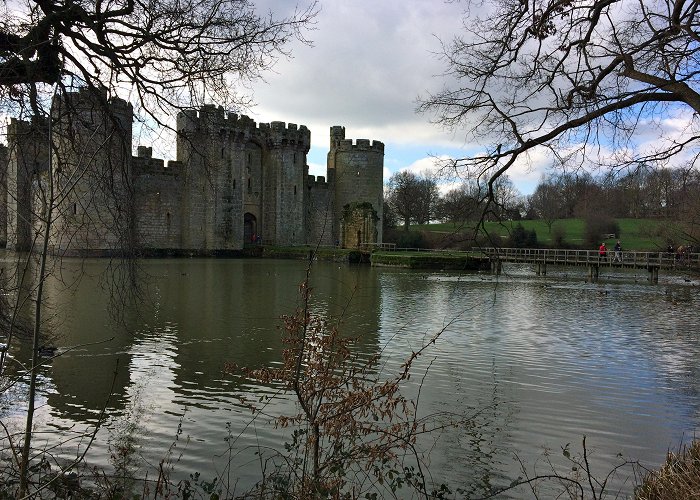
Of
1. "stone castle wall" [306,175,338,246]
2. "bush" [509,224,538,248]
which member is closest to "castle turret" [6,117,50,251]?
"stone castle wall" [306,175,338,246]

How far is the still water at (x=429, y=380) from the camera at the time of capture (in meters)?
4.88

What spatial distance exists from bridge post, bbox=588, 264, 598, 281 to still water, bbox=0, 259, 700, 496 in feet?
37.0

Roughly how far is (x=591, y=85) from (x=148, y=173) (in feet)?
109

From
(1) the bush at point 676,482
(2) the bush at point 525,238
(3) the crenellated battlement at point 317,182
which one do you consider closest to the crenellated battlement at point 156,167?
(3) the crenellated battlement at point 317,182

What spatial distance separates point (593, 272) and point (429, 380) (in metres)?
22.8

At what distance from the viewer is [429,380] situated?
714cm

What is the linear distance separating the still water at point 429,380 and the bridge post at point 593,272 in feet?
37.0

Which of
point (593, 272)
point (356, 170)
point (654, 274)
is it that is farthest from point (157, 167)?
point (654, 274)

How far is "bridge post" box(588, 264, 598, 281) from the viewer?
1023 inches

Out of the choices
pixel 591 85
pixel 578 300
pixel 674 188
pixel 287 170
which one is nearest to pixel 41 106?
pixel 591 85

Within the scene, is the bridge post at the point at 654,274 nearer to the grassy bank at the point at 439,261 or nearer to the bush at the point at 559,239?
the grassy bank at the point at 439,261

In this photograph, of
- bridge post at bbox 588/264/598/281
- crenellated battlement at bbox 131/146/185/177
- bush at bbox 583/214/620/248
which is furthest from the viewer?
bush at bbox 583/214/620/248

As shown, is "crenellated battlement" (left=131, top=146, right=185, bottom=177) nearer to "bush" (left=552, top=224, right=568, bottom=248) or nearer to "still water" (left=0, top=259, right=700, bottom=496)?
"still water" (left=0, top=259, right=700, bottom=496)

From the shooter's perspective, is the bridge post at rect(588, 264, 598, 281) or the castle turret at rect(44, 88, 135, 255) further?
the bridge post at rect(588, 264, 598, 281)
